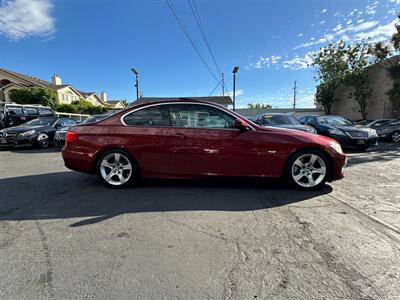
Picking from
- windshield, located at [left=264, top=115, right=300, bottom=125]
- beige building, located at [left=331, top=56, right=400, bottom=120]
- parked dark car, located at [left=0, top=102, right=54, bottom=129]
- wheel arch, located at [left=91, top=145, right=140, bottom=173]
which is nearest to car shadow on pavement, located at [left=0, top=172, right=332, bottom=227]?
wheel arch, located at [left=91, top=145, right=140, bottom=173]

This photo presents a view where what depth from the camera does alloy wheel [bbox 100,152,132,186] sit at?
4.70 meters

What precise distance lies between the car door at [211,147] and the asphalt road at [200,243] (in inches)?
14.7

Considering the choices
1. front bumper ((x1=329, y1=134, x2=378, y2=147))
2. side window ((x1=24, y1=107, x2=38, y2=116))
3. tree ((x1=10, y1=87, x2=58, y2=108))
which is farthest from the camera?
tree ((x1=10, y1=87, x2=58, y2=108))

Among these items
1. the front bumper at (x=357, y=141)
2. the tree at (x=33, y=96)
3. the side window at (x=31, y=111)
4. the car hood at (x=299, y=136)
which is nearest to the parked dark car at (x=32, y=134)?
the side window at (x=31, y=111)

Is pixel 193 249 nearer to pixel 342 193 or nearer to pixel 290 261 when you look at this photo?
pixel 290 261

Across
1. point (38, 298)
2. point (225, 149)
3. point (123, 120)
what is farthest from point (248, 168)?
point (38, 298)

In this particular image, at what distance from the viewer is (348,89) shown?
26.5 m

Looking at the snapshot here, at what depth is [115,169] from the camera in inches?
186

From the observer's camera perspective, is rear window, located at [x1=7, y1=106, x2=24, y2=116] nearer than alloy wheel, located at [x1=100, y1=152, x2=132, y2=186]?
No

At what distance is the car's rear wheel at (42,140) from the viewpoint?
1093 cm

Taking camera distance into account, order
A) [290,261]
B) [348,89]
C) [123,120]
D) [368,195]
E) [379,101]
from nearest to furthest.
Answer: [290,261]
[368,195]
[123,120]
[379,101]
[348,89]

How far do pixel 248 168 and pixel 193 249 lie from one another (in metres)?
2.15

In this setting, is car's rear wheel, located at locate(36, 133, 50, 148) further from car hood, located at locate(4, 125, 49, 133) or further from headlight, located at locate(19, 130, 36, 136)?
car hood, located at locate(4, 125, 49, 133)

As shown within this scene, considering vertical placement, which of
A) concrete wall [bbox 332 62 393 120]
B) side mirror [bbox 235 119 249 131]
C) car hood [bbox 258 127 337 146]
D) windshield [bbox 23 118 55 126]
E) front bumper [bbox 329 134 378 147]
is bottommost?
front bumper [bbox 329 134 378 147]
